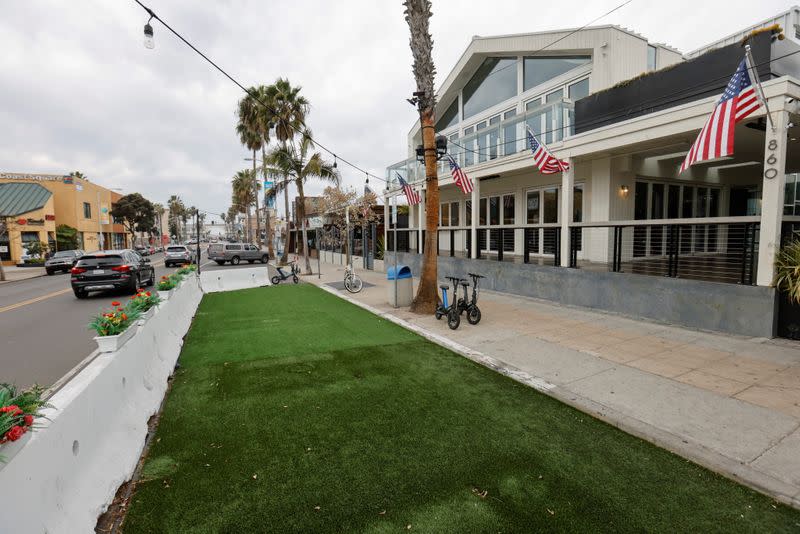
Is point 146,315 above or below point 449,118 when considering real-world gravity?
below

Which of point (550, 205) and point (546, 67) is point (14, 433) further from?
point (546, 67)

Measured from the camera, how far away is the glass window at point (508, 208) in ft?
53.9

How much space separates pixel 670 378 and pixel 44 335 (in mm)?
11614

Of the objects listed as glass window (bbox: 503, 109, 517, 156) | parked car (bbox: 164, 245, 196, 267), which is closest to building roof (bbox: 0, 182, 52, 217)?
parked car (bbox: 164, 245, 196, 267)

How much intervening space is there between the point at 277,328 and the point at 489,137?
9.89 meters

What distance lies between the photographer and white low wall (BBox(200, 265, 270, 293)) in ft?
52.1

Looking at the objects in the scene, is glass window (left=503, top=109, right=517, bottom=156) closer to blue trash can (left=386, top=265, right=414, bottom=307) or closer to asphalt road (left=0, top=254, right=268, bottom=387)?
blue trash can (left=386, top=265, right=414, bottom=307)

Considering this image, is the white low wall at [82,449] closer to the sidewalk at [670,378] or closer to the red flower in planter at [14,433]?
the red flower in planter at [14,433]

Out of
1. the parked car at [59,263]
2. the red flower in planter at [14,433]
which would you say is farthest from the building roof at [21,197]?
the red flower in planter at [14,433]

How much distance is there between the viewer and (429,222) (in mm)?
9555

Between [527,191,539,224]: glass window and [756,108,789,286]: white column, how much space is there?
8577 mm

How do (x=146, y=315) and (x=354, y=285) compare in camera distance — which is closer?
(x=146, y=315)

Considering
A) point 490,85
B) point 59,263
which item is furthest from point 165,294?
point 59,263

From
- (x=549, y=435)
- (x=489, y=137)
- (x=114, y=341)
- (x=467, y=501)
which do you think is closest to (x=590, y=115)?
(x=489, y=137)
